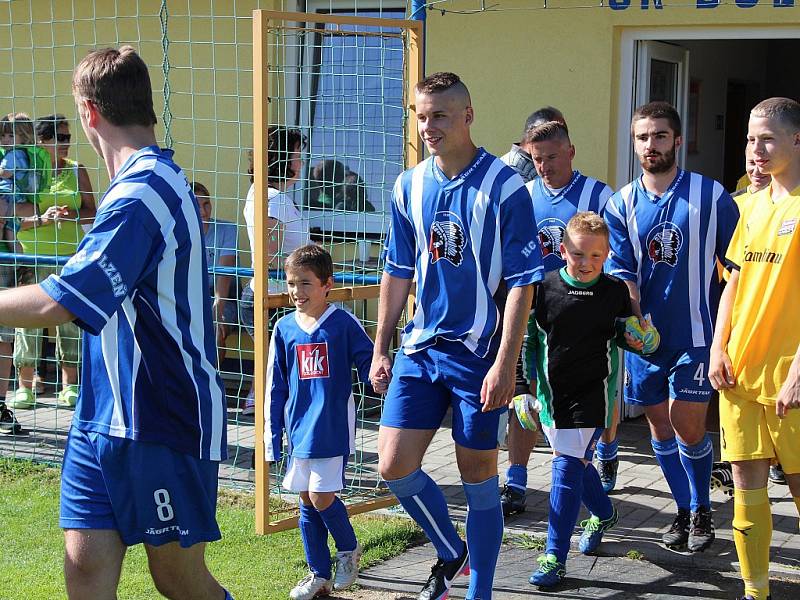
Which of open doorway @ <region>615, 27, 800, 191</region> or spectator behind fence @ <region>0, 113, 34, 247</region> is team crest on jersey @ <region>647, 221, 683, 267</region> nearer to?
open doorway @ <region>615, 27, 800, 191</region>

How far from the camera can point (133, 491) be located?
343cm

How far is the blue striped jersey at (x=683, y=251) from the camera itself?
5660 mm

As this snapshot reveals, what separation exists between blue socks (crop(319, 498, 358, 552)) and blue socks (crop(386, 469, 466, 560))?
38 cm

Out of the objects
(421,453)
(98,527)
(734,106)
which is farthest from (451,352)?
(734,106)

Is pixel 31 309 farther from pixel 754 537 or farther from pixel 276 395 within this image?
pixel 754 537

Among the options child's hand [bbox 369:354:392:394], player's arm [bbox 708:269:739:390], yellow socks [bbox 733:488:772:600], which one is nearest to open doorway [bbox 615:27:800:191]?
player's arm [bbox 708:269:739:390]

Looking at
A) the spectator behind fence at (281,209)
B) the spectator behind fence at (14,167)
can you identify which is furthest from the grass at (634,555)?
the spectator behind fence at (14,167)

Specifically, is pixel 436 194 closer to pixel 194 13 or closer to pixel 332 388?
pixel 332 388

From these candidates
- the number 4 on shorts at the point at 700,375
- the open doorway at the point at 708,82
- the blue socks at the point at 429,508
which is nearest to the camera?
the blue socks at the point at 429,508

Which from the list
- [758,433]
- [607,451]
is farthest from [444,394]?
[607,451]

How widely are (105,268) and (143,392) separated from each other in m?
0.44

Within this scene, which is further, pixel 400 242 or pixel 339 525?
pixel 339 525

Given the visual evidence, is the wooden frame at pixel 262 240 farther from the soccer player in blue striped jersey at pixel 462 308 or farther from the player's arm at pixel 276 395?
the soccer player in blue striped jersey at pixel 462 308

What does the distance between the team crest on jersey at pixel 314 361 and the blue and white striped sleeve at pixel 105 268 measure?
6.55 ft
